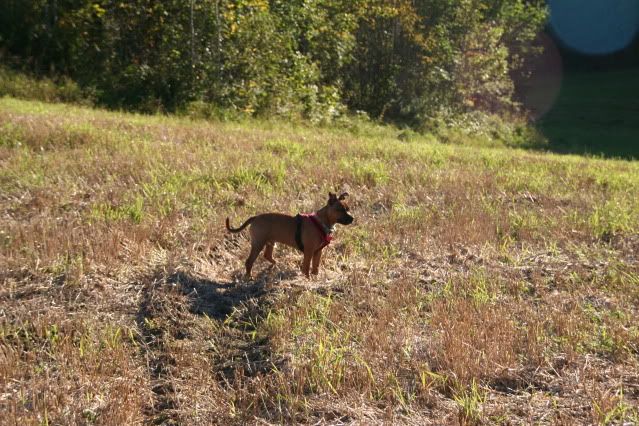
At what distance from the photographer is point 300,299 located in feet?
17.5

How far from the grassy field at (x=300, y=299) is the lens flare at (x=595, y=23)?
34.6 meters

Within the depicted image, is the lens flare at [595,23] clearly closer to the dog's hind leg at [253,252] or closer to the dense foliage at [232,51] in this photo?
the dense foliage at [232,51]

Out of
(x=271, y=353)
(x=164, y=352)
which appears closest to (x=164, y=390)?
(x=164, y=352)

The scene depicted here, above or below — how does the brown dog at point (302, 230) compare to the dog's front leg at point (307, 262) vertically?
above

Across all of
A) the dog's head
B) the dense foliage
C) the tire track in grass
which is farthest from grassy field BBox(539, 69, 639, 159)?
the tire track in grass

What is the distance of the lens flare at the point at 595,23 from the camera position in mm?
39875

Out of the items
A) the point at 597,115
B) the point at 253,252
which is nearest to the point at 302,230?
the point at 253,252

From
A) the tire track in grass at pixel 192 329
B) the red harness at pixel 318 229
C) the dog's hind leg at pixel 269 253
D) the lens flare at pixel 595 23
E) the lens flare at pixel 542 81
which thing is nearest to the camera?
the tire track in grass at pixel 192 329

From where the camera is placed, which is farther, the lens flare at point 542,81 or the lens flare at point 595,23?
the lens flare at point 595,23

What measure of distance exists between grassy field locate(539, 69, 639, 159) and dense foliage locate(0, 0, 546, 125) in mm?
5622

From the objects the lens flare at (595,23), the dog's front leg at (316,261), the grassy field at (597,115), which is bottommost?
the grassy field at (597,115)

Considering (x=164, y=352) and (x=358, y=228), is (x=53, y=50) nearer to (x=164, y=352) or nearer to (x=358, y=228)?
(x=358, y=228)

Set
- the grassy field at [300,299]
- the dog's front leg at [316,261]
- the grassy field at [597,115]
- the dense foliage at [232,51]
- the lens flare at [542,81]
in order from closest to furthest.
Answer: the grassy field at [300,299] < the dog's front leg at [316,261] < the dense foliage at [232,51] < the grassy field at [597,115] < the lens flare at [542,81]

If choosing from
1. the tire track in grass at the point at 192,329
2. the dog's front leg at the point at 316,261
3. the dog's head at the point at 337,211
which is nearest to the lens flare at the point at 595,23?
the dog's head at the point at 337,211
